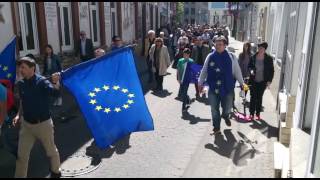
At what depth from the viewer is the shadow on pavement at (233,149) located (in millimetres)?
6355

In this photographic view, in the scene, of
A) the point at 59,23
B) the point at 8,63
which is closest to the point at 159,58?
the point at 59,23

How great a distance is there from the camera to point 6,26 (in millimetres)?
9859

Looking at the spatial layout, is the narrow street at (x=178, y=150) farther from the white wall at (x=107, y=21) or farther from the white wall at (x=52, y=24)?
the white wall at (x=107, y=21)

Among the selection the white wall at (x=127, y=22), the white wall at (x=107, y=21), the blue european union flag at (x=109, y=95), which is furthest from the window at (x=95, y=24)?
the blue european union flag at (x=109, y=95)

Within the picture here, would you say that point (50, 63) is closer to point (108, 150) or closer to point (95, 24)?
point (108, 150)

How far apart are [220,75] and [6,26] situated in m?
5.93

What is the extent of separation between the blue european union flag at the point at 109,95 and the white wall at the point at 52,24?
271 inches

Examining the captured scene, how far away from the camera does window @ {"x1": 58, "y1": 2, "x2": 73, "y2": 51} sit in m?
13.2

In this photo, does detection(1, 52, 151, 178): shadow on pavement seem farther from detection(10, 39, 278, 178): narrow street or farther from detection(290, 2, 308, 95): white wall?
detection(290, 2, 308, 95): white wall

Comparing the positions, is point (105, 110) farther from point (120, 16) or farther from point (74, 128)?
point (120, 16)

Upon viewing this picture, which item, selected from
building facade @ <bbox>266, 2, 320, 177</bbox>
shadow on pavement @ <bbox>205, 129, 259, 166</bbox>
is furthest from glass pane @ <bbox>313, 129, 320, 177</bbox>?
shadow on pavement @ <bbox>205, 129, 259, 166</bbox>

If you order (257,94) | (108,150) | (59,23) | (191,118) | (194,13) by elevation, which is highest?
(59,23)

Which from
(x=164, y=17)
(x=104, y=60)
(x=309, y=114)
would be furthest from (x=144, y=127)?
(x=164, y=17)

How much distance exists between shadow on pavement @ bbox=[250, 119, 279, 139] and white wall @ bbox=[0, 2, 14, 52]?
650cm
